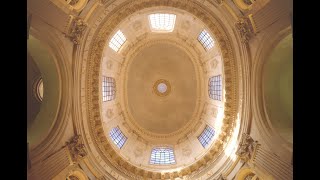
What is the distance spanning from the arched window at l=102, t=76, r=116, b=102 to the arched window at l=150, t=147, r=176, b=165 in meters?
6.90

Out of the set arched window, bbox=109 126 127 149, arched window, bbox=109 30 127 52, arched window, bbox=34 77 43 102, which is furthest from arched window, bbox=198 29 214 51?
arched window, bbox=34 77 43 102

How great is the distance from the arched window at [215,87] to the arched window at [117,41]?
9413 millimetres

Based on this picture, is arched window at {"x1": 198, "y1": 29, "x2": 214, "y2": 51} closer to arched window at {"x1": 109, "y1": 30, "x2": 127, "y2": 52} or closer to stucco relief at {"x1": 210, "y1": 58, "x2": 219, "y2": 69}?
stucco relief at {"x1": 210, "y1": 58, "x2": 219, "y2": 69}

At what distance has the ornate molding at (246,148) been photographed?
62.5 ft

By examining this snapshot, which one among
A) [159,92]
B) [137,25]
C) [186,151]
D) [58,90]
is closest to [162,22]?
[137,25]

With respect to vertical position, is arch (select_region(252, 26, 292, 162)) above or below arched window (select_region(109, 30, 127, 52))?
below

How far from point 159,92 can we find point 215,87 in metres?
9.07

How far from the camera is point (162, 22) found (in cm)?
3030

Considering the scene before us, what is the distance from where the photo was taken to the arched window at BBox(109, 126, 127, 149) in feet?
88.6

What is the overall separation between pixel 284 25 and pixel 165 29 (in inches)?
688

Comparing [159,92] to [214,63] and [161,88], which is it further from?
[214,63]

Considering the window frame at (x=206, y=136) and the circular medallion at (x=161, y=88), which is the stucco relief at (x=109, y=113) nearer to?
the circular medallion at (x=161, y=88)

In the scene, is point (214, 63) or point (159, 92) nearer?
point (214, 63)
